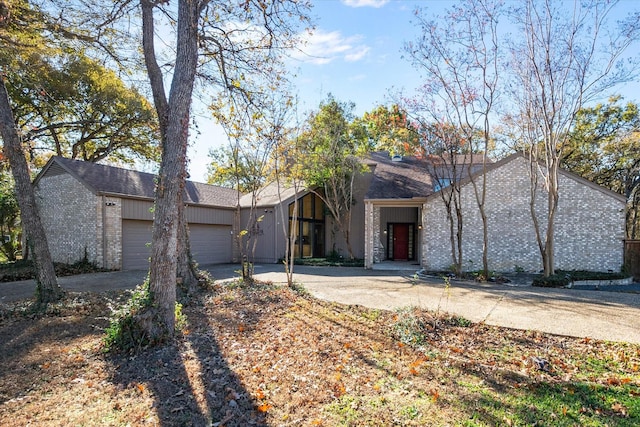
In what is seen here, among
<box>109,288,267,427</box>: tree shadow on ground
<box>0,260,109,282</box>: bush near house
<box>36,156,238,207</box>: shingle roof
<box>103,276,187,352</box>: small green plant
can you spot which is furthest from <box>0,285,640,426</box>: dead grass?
<box>36,156,238,207</box>: shingle roof

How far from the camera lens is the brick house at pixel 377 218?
450 inches

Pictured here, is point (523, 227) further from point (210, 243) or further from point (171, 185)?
point (210, 243)

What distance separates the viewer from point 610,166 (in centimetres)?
1823

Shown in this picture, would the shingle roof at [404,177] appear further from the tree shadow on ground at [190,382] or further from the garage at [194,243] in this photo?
the tree shadow on ground at [190,382]

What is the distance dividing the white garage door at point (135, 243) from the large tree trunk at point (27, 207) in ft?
21.6

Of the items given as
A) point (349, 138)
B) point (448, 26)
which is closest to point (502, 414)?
point (448, 26)

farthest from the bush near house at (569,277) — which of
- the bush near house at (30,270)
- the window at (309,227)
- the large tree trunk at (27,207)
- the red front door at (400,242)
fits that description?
the bush near house at (30,270)

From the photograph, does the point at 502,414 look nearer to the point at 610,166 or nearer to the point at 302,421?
the point at 302,421

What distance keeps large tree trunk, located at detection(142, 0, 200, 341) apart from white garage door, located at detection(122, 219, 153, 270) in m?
9.91

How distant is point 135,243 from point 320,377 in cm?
1240

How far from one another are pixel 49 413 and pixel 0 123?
20.2ft

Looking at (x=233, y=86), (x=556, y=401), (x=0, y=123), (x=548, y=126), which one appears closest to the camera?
(x=556, y=401)

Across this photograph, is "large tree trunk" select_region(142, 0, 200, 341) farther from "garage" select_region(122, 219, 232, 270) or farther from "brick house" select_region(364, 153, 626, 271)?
"brick house" select_region(364, 153, 626, 271)

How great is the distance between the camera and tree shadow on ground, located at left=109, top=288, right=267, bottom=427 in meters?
2.83
